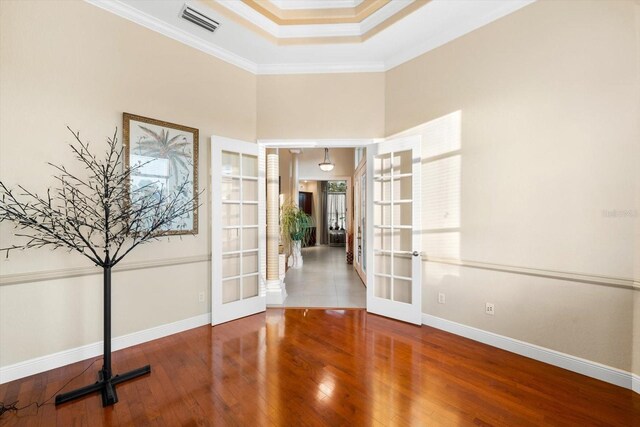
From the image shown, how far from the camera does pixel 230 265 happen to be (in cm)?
358

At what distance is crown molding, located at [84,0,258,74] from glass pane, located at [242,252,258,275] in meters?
2.58

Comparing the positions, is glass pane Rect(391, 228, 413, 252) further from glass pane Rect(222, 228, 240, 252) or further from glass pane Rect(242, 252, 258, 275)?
glass pane Rect(222, 228, 240, 252)

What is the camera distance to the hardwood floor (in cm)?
185

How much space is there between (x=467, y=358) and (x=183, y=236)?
10.8 ft

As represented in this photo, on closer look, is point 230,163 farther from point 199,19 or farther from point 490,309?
point 490,309

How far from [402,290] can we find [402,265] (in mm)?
324

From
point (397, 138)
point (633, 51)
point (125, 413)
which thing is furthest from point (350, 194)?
point (125, 413)

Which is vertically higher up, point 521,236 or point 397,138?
point 397,138

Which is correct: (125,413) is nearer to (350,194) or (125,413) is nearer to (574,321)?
(574,321)

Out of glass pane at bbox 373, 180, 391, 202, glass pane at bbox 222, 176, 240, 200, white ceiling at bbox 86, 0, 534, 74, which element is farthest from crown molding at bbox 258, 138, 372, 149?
white ceiling at bbox 86, 0, 534, 74

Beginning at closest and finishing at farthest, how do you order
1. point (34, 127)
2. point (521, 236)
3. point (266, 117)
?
point (34, 127), point (521, 236), point (266, 117)

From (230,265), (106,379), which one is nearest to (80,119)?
(230,265)

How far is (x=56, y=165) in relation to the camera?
7.88 ft

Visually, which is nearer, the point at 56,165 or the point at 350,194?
the point at 56,165
